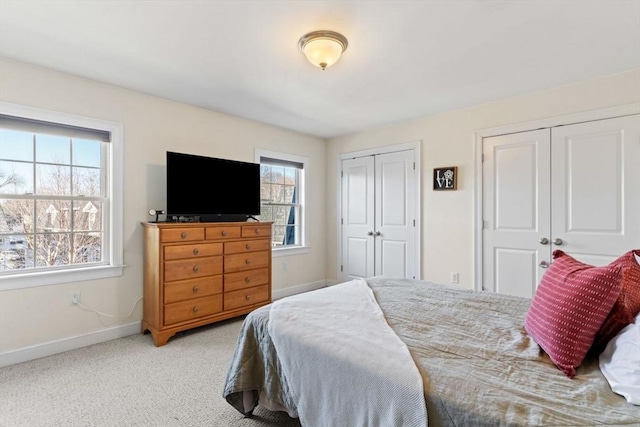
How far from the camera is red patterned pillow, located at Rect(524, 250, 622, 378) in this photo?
1.15 meters

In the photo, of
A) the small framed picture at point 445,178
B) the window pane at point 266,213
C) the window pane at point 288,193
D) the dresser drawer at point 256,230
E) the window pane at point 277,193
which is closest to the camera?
the dresser drawer at point 256,230

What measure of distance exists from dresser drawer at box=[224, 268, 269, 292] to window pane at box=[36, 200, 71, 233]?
149 centimetres

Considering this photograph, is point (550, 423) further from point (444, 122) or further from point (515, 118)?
point (444, 122)

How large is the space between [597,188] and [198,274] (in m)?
3.77

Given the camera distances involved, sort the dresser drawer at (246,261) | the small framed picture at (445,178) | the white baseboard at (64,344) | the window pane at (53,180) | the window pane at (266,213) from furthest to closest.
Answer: the window pane at (266,213) < the small framed picture at (445,178) < the dresser drawer at (246,261) < the window pane at (53,180) < the white baseboard at (64,344)

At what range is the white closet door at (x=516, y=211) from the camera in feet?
10.3

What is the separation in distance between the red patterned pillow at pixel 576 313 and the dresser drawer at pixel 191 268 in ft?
8.88

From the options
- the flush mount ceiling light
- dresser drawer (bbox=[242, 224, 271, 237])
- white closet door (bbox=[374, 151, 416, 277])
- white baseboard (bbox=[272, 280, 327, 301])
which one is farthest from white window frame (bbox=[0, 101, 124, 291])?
white closet door (bbox=[374, 151, 416, 277])

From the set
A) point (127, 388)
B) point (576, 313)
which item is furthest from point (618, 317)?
point (127, 388)

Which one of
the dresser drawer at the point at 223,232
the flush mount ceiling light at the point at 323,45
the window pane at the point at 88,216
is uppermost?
the flush mount ceiling light at the point at 323,45

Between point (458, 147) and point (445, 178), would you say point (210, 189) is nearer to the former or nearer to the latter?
point (445, 178)

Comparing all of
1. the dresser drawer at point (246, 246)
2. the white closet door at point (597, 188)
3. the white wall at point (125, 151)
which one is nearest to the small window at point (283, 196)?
the white wall at point (125, 151)

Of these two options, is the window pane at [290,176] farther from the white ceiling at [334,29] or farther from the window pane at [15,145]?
the window pane at [15,145]

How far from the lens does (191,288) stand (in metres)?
3.01
